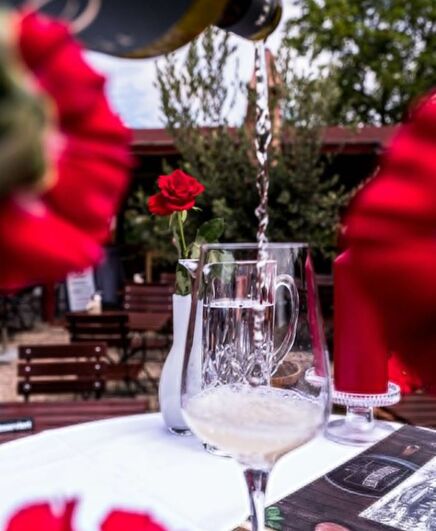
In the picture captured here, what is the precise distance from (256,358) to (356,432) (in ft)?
→ 1.97

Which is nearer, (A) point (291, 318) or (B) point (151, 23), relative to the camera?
(B) point (151, 23)

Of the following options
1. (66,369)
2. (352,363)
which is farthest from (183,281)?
(66,369)

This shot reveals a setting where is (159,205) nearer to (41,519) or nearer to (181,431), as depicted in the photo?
(181,431)

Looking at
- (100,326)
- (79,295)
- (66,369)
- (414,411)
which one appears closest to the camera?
(414,411)

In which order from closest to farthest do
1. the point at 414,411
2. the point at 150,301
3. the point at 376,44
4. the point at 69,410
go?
the point at 69,410, the point at 414,411, the point at 150,301, the point at 376,44

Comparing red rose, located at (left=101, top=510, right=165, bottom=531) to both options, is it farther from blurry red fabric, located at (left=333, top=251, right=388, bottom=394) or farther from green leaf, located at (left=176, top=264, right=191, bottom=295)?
green leaf, located at (left=176, top=264, right=191, bottom=295)

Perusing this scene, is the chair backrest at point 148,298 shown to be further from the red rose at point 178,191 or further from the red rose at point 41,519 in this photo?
the red rose at point 41,519

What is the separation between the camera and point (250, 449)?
59cm

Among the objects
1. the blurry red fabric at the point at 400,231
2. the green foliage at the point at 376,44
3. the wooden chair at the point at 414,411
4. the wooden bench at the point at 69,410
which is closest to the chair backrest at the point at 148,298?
the wooden chair at the point at 414,411

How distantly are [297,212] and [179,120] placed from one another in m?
1.26

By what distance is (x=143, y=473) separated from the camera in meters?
1.07

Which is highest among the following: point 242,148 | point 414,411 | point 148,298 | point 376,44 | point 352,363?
point 376,44

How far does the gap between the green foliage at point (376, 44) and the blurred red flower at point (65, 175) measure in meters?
14.9

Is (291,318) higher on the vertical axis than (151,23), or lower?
lower
